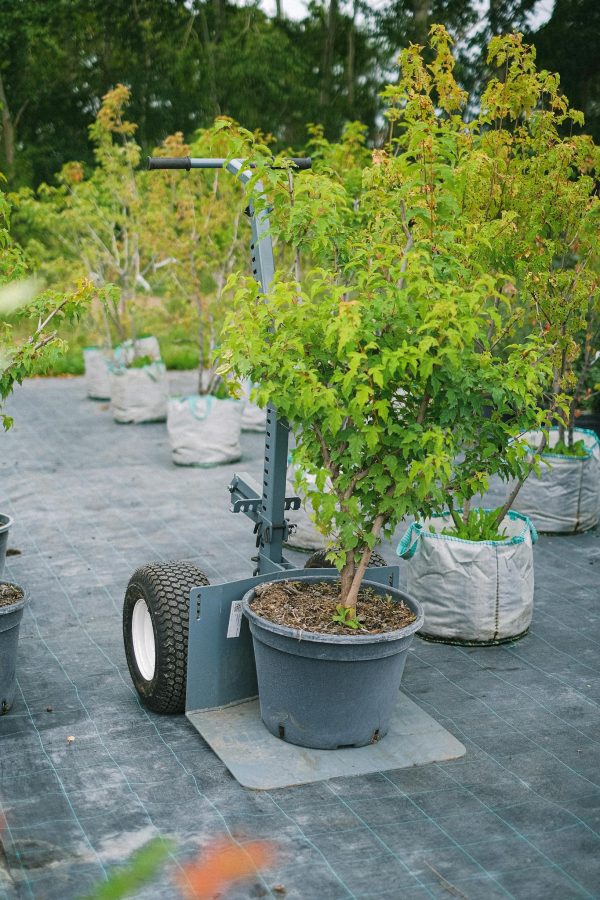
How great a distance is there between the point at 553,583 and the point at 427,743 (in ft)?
8.08

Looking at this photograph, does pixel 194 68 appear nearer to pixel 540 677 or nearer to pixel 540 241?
pixel 540 241

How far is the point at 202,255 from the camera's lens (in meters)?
10.2

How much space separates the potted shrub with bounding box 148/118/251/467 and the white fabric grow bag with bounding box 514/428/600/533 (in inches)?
127

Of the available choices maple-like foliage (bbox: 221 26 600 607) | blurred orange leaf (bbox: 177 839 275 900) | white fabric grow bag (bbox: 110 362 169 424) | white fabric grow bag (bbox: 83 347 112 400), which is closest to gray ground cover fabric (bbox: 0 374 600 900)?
blurred orange leaf (bbox: 177 839 275 900)

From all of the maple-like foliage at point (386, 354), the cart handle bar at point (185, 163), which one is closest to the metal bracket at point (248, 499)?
the maple-like foliage at point (386, 354)

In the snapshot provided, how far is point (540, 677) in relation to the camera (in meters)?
4.93

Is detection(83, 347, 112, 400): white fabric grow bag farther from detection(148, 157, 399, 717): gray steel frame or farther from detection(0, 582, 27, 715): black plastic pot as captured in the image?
detection(0, 582, 27, 715): black plastic pot

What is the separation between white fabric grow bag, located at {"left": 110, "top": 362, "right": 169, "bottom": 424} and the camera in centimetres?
1134

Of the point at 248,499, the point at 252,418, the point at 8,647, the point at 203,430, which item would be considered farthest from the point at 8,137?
the point at 8,647

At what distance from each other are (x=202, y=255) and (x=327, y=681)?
6.99 metres

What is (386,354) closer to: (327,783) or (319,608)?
(319,608)

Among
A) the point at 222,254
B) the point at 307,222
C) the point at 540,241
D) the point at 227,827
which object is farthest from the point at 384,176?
the point at 222,254

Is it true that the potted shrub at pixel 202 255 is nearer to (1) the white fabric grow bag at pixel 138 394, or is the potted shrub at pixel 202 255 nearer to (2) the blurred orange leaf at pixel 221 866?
(1) the white fabric grow bag at pixel 138 394

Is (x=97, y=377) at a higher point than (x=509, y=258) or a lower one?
lower
